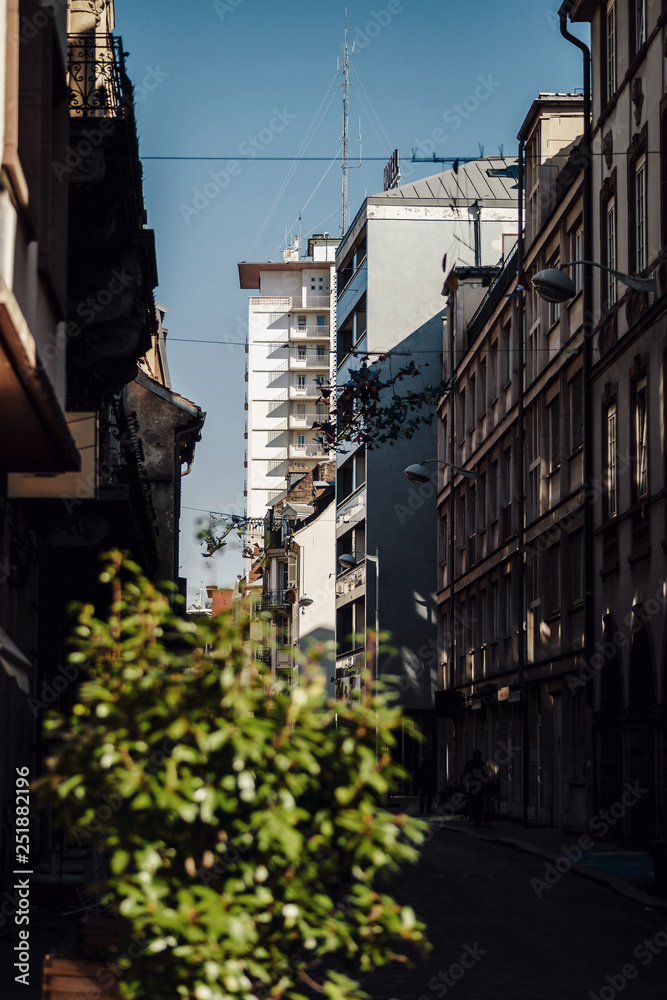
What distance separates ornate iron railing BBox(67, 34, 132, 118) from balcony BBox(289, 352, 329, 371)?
332ft

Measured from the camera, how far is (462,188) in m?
60.6

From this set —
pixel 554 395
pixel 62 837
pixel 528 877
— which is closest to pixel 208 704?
pixel 62 837

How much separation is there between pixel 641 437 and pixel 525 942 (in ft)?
44.8

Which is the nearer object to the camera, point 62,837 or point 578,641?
point 62,837

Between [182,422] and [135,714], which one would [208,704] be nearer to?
[135,714]

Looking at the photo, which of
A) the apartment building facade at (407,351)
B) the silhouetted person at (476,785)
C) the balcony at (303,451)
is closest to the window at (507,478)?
the silhouetted person at (476,785)

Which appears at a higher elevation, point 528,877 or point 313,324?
point 313,324

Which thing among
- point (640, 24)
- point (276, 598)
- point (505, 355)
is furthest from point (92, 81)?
point (276, 598)

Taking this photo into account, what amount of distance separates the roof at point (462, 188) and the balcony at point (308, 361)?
57.7 m

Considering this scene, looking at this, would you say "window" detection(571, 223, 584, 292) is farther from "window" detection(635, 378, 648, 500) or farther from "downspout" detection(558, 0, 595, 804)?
"window" detection(635, 378, 648, 500)

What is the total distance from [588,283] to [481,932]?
18811 millimetres

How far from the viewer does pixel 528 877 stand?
2103 centimetres

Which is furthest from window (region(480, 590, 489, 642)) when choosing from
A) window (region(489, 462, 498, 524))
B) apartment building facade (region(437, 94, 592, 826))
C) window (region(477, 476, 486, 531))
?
window (region(489, 462, 498, 524))

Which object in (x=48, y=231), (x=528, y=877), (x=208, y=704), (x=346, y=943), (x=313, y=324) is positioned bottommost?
(x=528, y=877)
